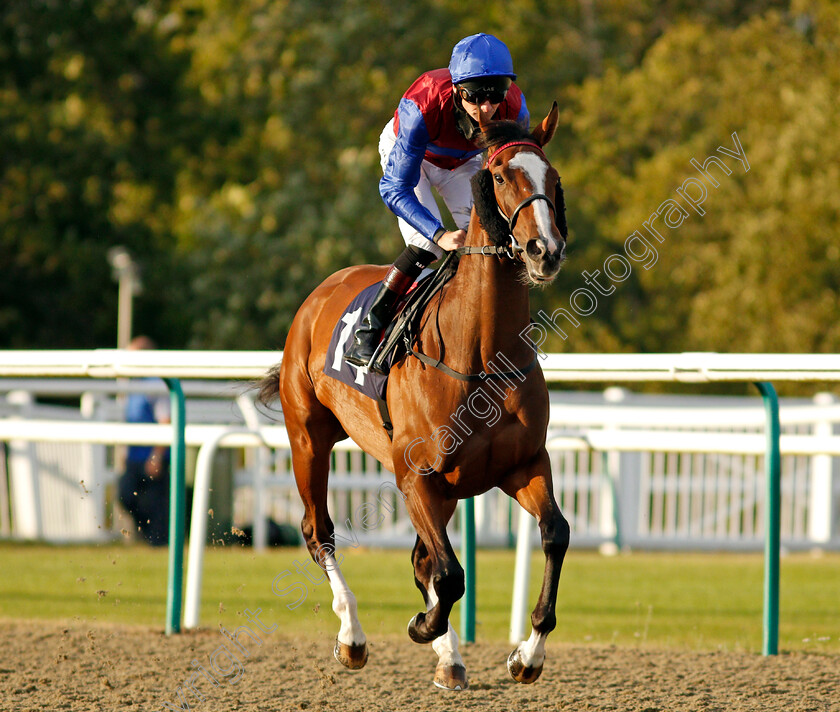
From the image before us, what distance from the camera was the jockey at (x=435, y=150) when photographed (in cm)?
395

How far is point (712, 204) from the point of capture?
1922cm

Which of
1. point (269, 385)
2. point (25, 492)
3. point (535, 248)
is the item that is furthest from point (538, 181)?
point (25, 492)

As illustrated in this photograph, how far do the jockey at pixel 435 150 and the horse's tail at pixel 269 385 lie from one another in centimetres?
107

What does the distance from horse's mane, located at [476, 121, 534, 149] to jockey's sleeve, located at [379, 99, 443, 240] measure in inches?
19.0

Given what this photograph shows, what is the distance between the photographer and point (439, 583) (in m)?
3.79

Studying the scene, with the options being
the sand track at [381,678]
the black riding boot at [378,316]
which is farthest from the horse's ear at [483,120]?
the sand track at [381,678]

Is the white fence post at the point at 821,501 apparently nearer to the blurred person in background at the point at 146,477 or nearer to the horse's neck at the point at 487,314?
the blurred person in background at the point at 146,477

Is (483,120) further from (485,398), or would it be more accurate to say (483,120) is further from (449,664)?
(449,664)

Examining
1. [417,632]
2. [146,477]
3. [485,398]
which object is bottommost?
[417,632]

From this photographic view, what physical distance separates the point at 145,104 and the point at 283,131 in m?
3.26

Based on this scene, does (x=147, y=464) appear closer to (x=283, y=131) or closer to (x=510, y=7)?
(x=283, y=131)

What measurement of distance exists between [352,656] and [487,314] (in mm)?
1503

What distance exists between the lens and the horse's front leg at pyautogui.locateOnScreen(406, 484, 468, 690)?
3809 mm

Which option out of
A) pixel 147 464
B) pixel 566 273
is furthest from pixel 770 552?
pixel 566 273
